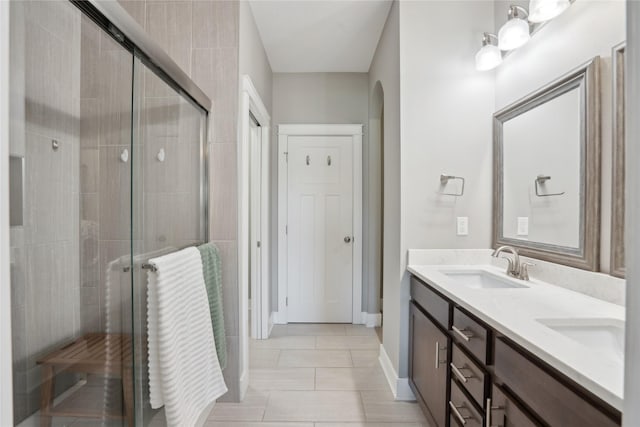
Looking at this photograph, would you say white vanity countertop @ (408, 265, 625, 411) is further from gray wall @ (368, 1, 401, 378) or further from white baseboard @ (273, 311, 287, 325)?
white baseboard @ (273, 311, 287, 325)

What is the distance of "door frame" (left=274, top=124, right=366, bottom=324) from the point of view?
10.8 ft

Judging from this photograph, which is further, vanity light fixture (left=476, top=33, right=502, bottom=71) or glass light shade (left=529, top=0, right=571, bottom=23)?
vanity light fixture (left=476, top=33, right=502, bottom=71)

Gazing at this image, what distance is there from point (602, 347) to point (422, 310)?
83 cm

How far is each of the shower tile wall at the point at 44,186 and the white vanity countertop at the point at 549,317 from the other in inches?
55.5

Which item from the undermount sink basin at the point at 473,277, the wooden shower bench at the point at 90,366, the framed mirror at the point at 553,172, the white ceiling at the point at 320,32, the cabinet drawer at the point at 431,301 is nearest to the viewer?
the wooden shower bench at the point at 90,366

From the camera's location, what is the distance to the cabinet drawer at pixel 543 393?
0.69m

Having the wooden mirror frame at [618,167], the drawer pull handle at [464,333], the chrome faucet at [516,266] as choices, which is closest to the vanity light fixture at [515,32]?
the wooden mirror frame at [618,167]

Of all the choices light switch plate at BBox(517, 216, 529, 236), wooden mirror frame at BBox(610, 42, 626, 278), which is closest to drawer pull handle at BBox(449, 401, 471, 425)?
wooden mirror frame at BBox(610, 42, 626, 278)

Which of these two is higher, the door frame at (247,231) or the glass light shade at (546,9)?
the glass light shade at (546,9)

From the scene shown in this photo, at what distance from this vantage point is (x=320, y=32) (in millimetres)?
2600

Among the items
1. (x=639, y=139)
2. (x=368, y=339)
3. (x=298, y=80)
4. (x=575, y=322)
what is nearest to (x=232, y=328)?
(x=368, y=339)

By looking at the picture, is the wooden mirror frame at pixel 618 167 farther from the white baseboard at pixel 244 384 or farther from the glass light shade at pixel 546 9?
the white baseboard at pixel 244 384

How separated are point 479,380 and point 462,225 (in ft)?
3.54

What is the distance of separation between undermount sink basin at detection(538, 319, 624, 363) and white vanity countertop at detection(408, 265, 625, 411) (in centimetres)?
2
